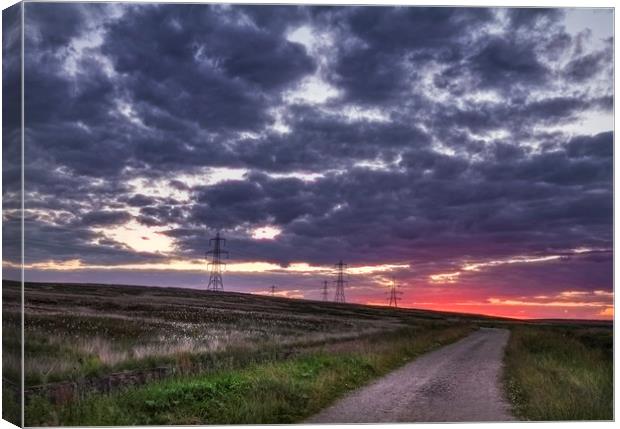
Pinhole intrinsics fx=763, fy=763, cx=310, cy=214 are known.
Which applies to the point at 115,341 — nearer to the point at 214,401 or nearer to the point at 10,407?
the point at 10,407

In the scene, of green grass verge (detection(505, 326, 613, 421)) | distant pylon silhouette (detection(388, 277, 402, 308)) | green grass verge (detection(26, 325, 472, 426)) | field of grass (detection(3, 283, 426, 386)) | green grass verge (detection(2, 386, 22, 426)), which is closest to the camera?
green grass verge (detection(26, 325, 472, 426))

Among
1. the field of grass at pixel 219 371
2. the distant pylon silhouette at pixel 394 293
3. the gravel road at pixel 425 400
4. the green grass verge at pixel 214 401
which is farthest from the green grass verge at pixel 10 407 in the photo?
the distant pylon silhouette at pixel 394 293

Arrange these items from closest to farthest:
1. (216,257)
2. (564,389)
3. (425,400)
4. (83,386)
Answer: (83,386), (425,400), (564,389), (216,257)

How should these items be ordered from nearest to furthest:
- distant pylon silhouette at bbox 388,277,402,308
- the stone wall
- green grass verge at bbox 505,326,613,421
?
the stone wall → green grass verge at bbox 505,326,613,421 → distant pylon silhouette at bbox 388,277,402,308

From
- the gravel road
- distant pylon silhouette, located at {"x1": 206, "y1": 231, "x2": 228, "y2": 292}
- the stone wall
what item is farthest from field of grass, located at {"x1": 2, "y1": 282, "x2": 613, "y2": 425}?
distant pylon silhouette, located at {"x1": 206, "y1": 231, "x2": 228, "y2": 292}

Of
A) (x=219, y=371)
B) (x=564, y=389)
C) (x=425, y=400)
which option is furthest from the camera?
(x=219, y=371)

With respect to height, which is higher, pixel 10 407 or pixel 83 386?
pixel 83 386

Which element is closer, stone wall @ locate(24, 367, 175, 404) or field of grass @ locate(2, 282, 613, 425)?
stone wall @ locate(24, 367, 175, 404)

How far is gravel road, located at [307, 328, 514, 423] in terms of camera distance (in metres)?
16.9

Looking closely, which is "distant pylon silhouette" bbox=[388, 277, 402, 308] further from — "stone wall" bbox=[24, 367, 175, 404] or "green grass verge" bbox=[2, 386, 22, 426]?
"green grass verge" bbox=[2, 386, 22, 426]

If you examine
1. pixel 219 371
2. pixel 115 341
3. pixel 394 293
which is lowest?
pixel 219 371

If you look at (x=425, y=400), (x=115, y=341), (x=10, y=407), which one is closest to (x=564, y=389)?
(x=425, y=400)

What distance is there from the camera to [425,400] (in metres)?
18.5

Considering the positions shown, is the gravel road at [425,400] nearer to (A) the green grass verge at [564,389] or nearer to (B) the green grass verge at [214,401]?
(A) the green grass verge at [564,389]
